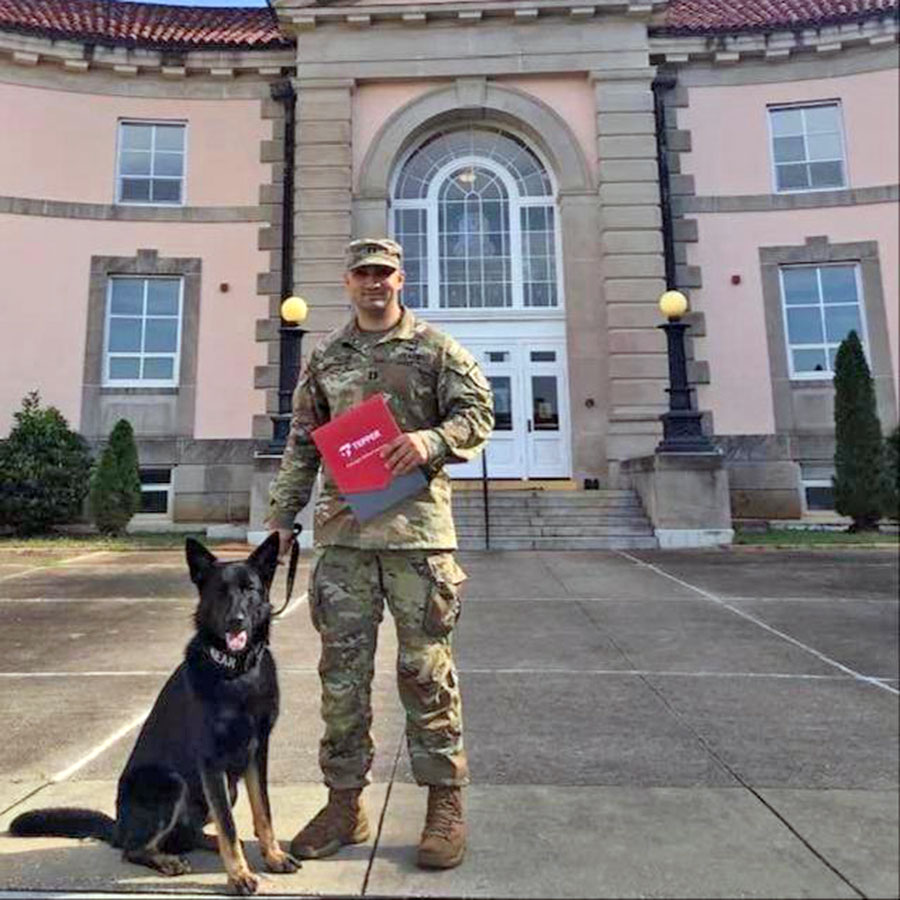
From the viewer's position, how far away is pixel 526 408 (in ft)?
48.3

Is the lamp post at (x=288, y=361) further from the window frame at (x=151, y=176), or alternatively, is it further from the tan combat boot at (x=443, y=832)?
the tan combat boot at (x=443, y=832)

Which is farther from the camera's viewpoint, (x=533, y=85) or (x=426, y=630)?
(x=533, y=85)

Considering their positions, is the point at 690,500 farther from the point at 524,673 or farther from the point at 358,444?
the point at 358,444

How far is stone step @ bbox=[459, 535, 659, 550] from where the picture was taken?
36.1 ft

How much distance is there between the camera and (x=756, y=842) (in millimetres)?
2441

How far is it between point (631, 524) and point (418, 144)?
8.86 meters

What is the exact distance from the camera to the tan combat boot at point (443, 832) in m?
2.38

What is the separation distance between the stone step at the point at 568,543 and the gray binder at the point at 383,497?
28.1ft

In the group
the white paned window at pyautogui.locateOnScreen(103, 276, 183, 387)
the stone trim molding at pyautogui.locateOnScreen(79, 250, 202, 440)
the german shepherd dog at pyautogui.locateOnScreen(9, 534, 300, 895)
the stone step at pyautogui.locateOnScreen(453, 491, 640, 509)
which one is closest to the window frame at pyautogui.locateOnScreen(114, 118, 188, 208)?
the stone trim molding at pyautogui.locateOnScreen(79, 250, 202, 440)

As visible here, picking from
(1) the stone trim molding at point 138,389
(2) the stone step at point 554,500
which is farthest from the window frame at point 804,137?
(1) the stone trim molding at point 138,389

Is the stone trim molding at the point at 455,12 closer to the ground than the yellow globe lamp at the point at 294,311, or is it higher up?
higher up

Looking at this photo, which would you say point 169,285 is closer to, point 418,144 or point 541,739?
point 418,144

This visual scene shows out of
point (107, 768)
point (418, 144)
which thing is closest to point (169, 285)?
point (418, 144)

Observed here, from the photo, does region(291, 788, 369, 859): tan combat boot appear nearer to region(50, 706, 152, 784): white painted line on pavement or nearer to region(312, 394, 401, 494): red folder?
region(312, 394, 401, 494): red folder
